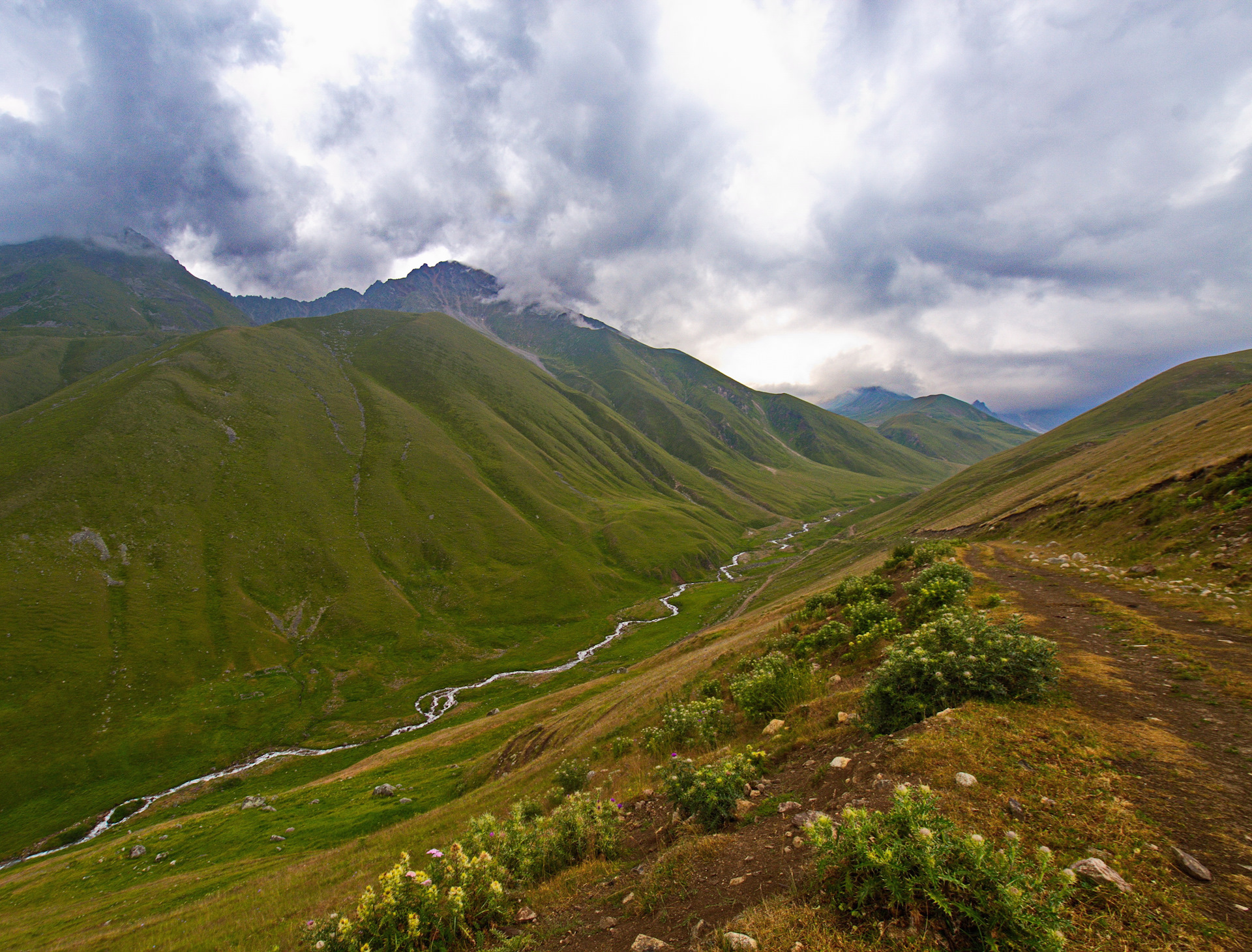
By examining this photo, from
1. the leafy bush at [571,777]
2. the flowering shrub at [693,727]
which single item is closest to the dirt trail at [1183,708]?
the flowering shrub at [693,727]

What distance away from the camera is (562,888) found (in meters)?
9.37

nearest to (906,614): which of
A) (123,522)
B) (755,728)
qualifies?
(755,728)

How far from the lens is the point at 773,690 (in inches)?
625

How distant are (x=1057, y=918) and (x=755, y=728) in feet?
37.9

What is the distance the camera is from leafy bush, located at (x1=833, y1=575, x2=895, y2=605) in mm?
21266

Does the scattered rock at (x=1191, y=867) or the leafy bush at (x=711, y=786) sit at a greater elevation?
the scattered rock at (x=1191, y=867)

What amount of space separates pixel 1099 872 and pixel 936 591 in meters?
14.4

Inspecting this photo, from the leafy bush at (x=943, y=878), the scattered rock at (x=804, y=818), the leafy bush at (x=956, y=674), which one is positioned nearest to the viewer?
the leafy bush at (x=943, y=878)

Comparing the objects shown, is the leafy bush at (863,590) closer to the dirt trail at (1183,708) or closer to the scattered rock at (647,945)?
the dirt trail at (1183,708)

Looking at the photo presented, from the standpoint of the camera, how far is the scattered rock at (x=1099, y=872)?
5.05 metres

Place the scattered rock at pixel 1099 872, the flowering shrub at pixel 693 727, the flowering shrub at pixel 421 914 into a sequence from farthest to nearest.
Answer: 1. the flowering shrub at pixel 693 727
2. the flowering shrub at pixel 421 914
3. the scattered rock at pixel 1099 872

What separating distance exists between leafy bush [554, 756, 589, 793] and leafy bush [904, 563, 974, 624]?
1534 cm

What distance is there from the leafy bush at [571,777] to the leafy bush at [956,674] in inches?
550

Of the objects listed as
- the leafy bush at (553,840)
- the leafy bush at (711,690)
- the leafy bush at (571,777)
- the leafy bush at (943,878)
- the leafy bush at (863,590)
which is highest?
the leafy bush at (943,878)
